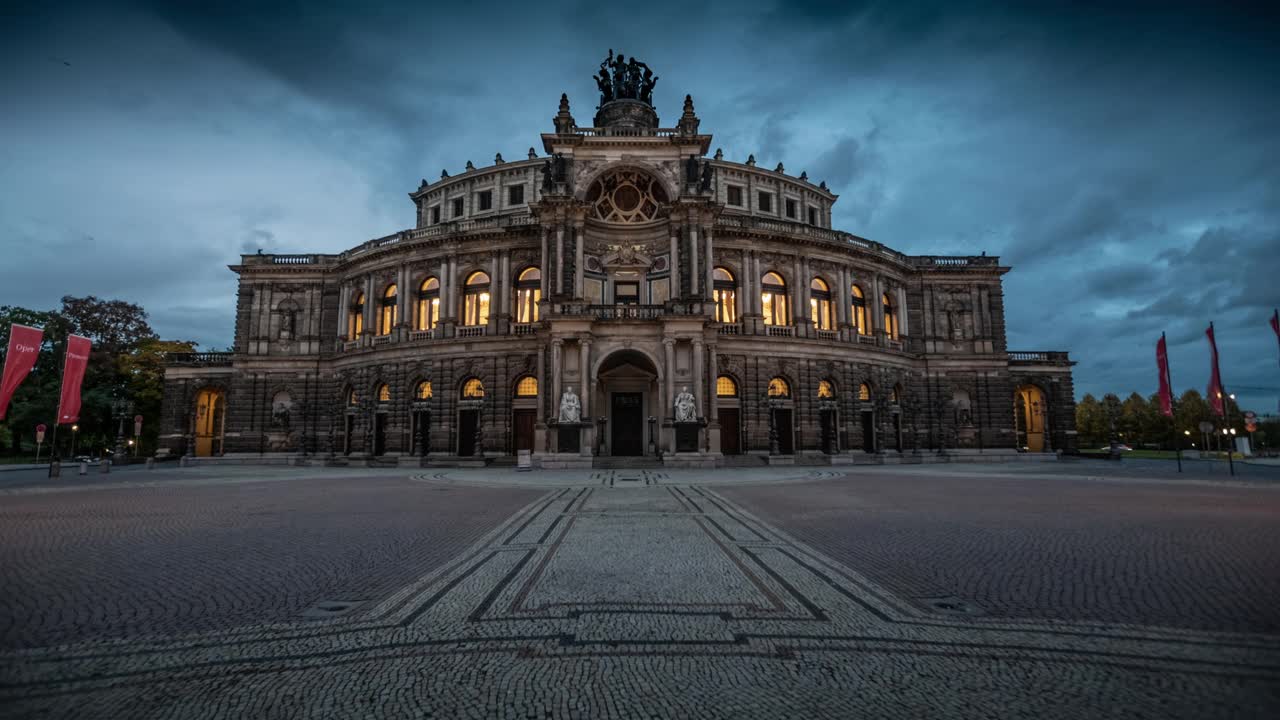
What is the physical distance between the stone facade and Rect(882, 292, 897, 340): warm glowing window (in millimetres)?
153

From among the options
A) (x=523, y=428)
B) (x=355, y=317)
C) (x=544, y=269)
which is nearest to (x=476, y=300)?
(x=544, y=269)

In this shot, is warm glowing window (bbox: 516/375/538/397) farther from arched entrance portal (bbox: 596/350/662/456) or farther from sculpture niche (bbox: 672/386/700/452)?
sculpture niche (bbox: 672/386/700/452)

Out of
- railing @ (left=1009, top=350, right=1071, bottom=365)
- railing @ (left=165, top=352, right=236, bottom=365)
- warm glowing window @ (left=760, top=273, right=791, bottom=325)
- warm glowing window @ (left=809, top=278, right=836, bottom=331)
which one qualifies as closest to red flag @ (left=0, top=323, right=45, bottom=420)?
railing @ (left=165, top=352, right=236, bottom=365)

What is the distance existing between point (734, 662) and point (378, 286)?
4148 centimetres

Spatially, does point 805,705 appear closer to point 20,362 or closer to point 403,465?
point 20,362

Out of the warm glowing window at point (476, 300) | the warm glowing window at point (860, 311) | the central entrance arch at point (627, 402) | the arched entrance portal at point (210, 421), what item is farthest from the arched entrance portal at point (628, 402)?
the arched entrance portal at point (210, 421)

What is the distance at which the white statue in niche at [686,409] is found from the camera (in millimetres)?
30562

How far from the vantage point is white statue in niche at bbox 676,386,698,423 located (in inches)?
1203

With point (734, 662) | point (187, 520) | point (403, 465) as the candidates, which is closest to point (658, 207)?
point (403, 465)

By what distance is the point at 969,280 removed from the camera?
4322 centimetres

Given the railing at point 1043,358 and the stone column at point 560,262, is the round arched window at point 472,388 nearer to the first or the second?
the stone column at point 560,262

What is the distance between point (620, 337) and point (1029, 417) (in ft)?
117

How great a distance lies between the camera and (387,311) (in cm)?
4081

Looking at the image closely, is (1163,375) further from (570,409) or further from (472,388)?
(472,388)
